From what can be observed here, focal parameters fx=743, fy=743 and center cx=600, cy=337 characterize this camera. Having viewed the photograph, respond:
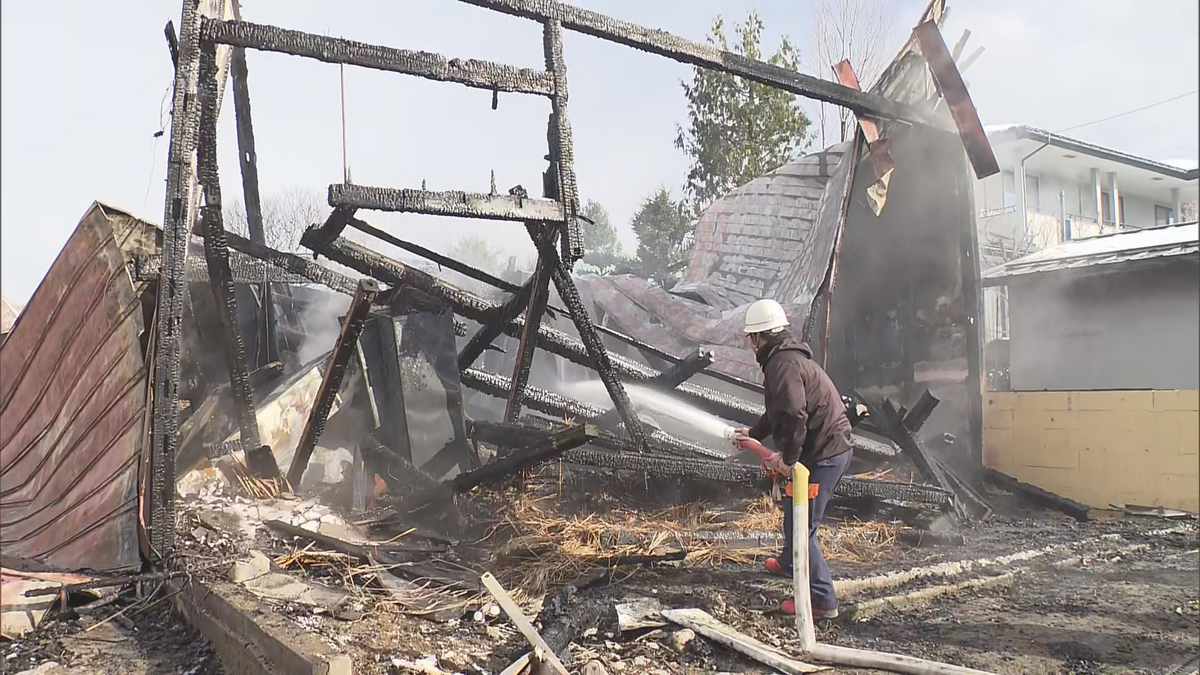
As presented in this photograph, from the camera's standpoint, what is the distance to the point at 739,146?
2258cm

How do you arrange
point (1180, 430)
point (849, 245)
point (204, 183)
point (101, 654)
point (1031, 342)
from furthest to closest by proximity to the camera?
point (1031, 342)
point (849, 245)
point (1180, 430)
point (204, 183)
point (101, 654)

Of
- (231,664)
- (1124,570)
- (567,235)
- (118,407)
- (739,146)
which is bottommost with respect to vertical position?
(1124,570)

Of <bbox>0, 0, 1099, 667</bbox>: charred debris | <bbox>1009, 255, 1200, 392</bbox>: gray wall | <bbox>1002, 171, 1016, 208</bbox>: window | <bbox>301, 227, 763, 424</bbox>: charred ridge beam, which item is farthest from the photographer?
<bbox>1002, 171, 1016, 208</bbox>: window

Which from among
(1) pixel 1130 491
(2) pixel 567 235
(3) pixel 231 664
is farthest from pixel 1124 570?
(3) pixel 231 664

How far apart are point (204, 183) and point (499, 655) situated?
3.79 metres

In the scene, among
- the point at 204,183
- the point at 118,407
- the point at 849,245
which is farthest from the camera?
the point at 849,245

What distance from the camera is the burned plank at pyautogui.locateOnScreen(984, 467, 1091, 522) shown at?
25.0 feet

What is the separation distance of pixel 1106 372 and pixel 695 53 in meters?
8.66

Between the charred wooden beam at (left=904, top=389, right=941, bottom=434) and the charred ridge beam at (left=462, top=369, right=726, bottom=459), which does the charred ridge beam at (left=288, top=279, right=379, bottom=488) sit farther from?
the charred wooden beam at (left=904, top=389, right=941, bottom=434)

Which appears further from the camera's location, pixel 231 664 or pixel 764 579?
pixel 764 579

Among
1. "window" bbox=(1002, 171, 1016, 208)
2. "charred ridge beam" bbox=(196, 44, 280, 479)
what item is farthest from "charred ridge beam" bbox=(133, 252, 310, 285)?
"window" bbox=(1002, 171, 1016, 208)

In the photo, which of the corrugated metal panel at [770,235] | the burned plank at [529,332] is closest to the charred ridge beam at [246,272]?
the burned plank at [529,332]

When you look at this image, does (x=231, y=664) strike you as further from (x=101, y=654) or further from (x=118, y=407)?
(x=118, y=407)

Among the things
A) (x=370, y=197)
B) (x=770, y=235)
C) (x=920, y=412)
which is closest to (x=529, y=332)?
(x=370, y=197)
